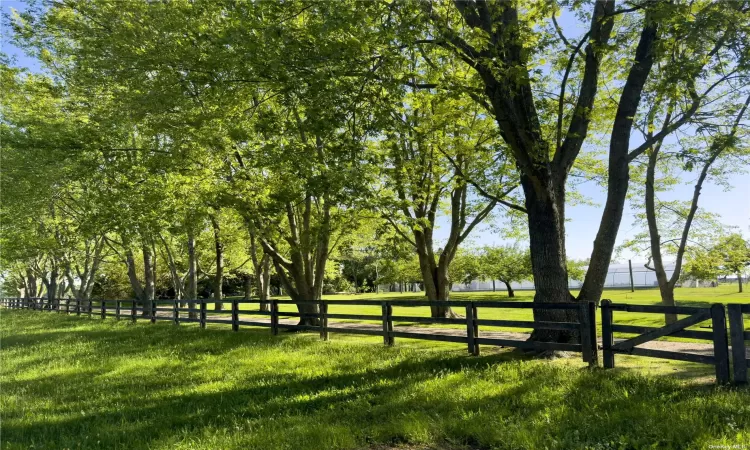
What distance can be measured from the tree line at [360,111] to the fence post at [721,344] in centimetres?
262

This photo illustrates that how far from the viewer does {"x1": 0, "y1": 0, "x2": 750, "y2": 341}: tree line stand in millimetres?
7953

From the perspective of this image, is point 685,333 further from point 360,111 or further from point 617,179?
point 360,111

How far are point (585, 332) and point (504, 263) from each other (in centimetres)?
4010

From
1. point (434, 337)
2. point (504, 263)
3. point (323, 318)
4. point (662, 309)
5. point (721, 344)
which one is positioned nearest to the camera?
point (721, 344)

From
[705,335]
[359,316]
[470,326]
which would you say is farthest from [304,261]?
[705,335]

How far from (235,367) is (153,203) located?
8.31m

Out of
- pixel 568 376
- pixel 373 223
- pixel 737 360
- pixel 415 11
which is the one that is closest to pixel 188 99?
pixel 415 11

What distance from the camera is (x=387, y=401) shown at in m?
5.87

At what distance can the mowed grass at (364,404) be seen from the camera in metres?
4.50

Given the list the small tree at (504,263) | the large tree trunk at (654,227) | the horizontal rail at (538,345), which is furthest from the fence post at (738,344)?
the small tree at (504,263)

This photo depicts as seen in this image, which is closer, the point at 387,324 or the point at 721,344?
the point at 721,344

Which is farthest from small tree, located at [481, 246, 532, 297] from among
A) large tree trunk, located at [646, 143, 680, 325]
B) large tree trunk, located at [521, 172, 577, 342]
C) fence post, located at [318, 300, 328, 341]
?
large tree trunk, located at [521, 172, 577, 342]

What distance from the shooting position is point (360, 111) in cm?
888

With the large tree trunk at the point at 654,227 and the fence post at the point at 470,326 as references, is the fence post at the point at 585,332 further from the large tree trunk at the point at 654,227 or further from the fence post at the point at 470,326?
the large tree trunk at the point at 654,227
